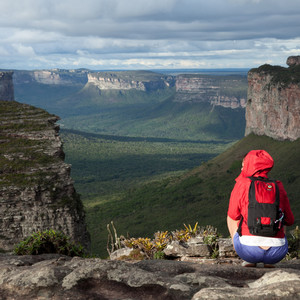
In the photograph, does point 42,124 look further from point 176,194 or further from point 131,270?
point 176,194

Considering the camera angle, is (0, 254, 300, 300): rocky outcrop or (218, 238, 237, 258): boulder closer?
(0, 254, 300, 300): rocky outcrop

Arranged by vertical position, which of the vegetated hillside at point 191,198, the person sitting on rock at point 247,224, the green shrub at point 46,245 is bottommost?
the vegetated hillside at point 191,198

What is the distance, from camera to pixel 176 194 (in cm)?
8456

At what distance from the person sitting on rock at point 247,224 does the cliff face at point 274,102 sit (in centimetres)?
7526

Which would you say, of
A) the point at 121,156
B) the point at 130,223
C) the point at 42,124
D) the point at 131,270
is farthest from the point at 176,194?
the point at 131,270

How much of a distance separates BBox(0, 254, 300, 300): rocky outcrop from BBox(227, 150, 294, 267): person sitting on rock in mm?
424

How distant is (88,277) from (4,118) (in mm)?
31213

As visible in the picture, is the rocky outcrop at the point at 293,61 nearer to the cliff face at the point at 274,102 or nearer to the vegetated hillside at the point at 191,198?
the cliff face at the point at 274,102

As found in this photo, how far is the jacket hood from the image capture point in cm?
951

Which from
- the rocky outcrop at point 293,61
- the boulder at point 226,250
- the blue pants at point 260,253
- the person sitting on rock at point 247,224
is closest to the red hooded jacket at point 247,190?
the person sitting on rock at point 247,224

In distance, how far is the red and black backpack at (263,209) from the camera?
9125 mm

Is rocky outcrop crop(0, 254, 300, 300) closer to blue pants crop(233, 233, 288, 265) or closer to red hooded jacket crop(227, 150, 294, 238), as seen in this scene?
blue pants crop(233, 233, 288, 265)

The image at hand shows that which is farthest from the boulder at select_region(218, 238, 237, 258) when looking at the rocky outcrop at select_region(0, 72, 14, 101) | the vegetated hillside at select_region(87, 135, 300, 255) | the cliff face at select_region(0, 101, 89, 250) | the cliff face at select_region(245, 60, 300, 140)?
the rocky outcrop at select_region(0, 72, 14, 101)

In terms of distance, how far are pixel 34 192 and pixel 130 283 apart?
2290 cm
